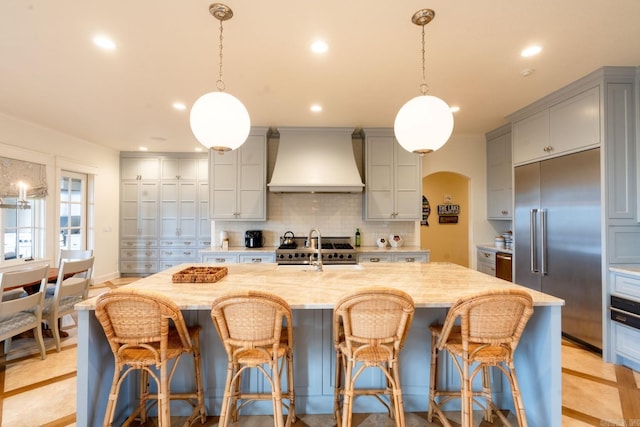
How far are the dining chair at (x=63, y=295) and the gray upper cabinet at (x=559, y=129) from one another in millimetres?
5260

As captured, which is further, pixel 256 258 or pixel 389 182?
pixel 389 182

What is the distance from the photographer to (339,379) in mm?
1810

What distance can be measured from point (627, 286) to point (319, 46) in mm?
3363

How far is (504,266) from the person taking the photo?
13.2 feet

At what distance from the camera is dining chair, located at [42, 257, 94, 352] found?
2.79 m

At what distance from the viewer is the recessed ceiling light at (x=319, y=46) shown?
2.22 m

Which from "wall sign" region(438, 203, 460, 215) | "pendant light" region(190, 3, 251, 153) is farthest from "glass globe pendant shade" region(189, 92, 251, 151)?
"wall sign" region(438, 203, 460, 215)

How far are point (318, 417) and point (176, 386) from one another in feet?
3.19

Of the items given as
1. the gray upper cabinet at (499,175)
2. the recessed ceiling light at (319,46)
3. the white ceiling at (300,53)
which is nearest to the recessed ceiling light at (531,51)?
the white ceiling at (300,53)

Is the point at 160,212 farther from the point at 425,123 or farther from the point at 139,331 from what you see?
the point at 425,123

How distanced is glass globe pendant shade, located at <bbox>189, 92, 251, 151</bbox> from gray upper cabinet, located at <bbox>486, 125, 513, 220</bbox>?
4.16 m

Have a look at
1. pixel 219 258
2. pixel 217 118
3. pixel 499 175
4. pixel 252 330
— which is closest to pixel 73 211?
pixel 219 258

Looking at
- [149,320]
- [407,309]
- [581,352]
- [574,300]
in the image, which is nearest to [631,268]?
[574,300]

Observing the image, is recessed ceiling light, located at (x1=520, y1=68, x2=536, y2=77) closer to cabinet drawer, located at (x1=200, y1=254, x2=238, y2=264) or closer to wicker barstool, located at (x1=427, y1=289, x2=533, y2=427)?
wicker barstool, located at (x1=427, y1=289, x2=533, y2=427)
